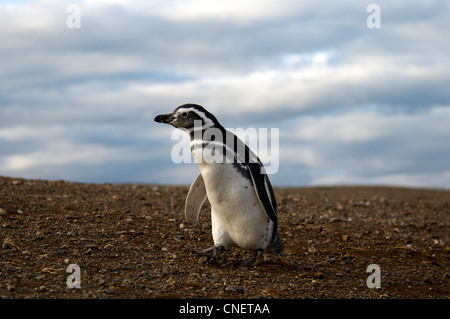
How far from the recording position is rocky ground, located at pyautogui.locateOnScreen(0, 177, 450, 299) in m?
5.66

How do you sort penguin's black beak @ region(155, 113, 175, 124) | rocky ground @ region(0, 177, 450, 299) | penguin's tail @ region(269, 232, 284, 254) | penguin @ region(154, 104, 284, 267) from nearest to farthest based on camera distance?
rocky ground @ region(0, 177, 450, 299), penguin @ region(154, 104, 284, 267), penguin's black beak @ region(155, 113, 175, 124), penguin's tail @ region(269, 232, 284, 254)

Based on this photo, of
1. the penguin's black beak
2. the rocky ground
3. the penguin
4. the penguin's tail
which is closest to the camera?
the rocky ground

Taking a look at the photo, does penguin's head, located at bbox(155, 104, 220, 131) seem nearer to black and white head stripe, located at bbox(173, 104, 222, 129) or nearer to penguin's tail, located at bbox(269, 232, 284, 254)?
black and white head stripe, located at bbox(173, 104, 222, 129)

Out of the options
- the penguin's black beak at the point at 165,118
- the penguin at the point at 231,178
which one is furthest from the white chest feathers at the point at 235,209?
the penguin's black beak at the point at 165,118

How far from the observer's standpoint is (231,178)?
6.18 meters

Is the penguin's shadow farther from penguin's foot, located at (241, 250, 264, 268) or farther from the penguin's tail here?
the penguin's tail

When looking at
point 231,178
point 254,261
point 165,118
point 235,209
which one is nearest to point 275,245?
point 254,261

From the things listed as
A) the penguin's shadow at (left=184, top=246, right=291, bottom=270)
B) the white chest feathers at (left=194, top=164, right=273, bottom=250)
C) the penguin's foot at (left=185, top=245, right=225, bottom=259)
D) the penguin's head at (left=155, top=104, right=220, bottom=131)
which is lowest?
the penguin's shadow at (left=184, top=246, right=291, bottom=270)

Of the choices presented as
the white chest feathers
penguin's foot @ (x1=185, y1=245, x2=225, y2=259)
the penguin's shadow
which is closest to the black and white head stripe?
the white chest feathers

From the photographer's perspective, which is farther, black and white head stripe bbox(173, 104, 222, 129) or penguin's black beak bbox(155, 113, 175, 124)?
penguin's black beak bbox(155, 113, 175, 124)

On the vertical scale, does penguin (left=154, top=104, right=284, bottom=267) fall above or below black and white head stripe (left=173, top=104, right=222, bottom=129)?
below

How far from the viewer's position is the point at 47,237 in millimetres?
7008

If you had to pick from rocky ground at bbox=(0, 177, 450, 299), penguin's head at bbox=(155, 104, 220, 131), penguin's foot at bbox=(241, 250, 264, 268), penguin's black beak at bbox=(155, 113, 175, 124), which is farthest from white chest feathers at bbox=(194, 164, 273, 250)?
penguin's black beak at bbox=(155, 113, 175, 124)

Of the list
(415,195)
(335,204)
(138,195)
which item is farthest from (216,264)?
(415,195)
